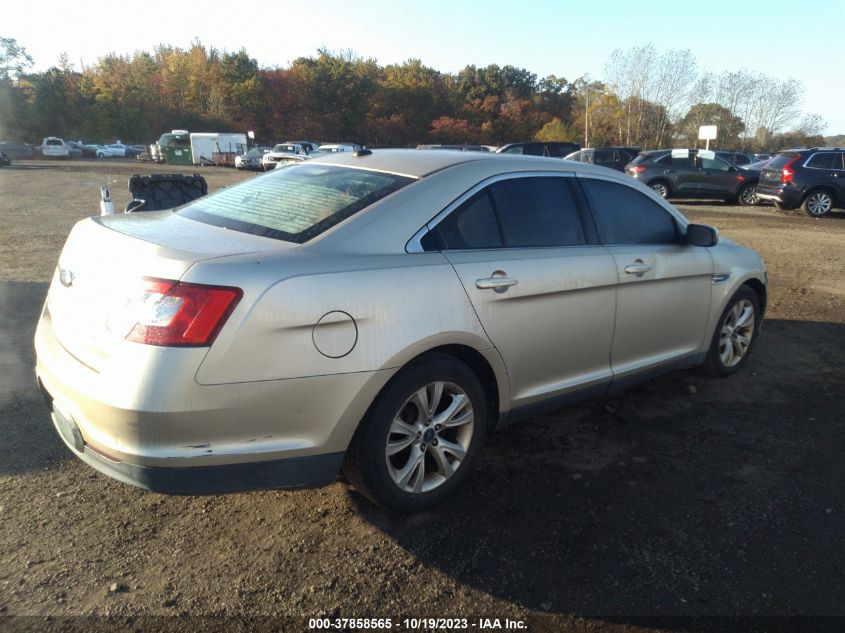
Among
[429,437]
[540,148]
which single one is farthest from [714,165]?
[429,437]

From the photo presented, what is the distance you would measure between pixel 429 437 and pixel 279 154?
34.1 meters

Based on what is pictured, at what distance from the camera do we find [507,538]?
279 centimetres

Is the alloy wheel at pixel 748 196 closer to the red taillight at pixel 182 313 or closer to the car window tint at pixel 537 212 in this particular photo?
the car window tint at pixel 537 212

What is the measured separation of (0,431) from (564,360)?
10.6 ft

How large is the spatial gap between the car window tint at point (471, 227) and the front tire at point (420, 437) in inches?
21.4

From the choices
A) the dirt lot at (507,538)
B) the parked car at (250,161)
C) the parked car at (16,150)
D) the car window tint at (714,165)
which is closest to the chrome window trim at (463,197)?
the dirt lot at (507,538)

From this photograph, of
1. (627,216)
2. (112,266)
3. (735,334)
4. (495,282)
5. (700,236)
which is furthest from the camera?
(735,334)

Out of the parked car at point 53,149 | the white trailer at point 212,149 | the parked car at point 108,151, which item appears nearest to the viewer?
the white trailer at point 212,149

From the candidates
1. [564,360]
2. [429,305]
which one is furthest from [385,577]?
[564,360]

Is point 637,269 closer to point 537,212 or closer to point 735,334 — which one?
point 537,212

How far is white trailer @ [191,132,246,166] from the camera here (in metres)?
42.8

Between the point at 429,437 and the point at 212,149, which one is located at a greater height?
the point at 212,149

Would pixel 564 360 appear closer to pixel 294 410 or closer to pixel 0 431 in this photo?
pixel 294 410

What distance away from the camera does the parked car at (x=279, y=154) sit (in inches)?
1356
